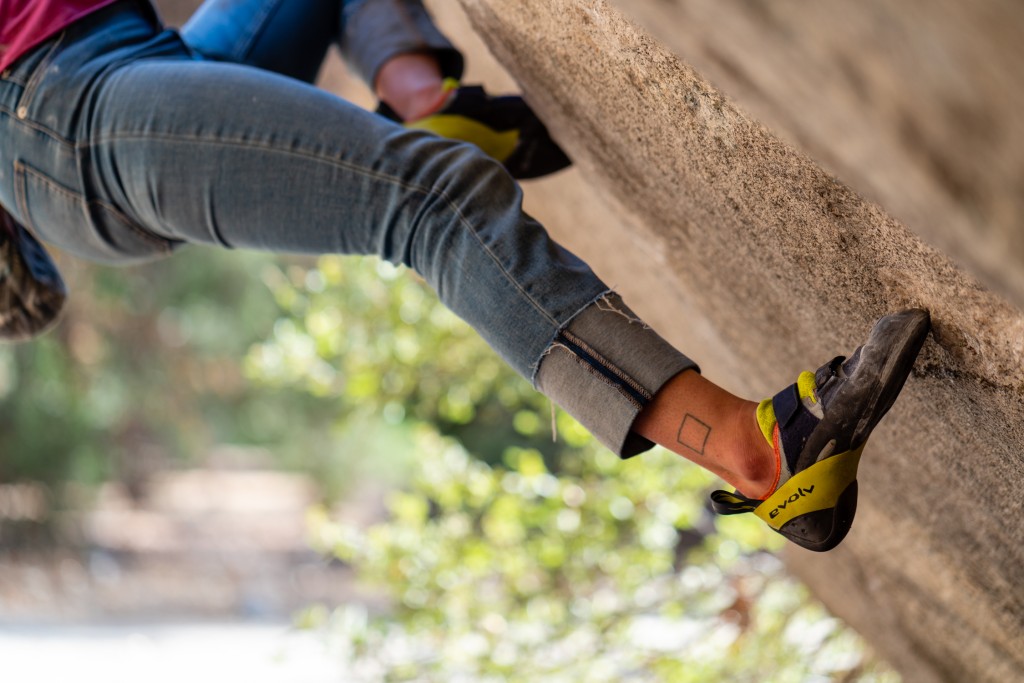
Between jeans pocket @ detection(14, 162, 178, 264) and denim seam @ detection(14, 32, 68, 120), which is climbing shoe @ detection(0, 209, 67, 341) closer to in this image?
jeans pocket @ detection(14, 162, 178, 264)

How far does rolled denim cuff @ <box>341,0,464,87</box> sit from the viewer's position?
1820 mm

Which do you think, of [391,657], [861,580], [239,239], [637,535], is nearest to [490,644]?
[391,657]

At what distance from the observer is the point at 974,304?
104 centimetres

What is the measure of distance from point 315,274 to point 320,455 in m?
5.83

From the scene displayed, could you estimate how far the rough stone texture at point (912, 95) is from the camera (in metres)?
0.61

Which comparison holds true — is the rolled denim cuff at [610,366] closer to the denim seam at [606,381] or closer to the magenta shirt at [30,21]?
the denim seam at [606,381]

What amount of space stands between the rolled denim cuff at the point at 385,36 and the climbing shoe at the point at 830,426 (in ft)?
3.36

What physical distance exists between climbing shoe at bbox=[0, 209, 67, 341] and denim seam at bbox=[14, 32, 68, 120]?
11.7 inches

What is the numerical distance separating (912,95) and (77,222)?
117 cm

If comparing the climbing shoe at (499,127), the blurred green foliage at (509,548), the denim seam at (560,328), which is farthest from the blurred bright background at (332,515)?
the denim seam at (560,328)

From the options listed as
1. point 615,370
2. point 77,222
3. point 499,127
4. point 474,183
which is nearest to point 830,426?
point 615,370

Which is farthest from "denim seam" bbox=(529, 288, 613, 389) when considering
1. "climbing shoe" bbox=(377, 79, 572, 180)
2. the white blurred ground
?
the white blurred ground

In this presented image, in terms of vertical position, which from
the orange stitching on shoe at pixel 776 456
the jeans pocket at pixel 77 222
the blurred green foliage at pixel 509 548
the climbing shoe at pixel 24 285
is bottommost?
the blurred green foliage at pixel 509 548

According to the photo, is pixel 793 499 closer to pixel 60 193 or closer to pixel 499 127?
pixel 499 127
